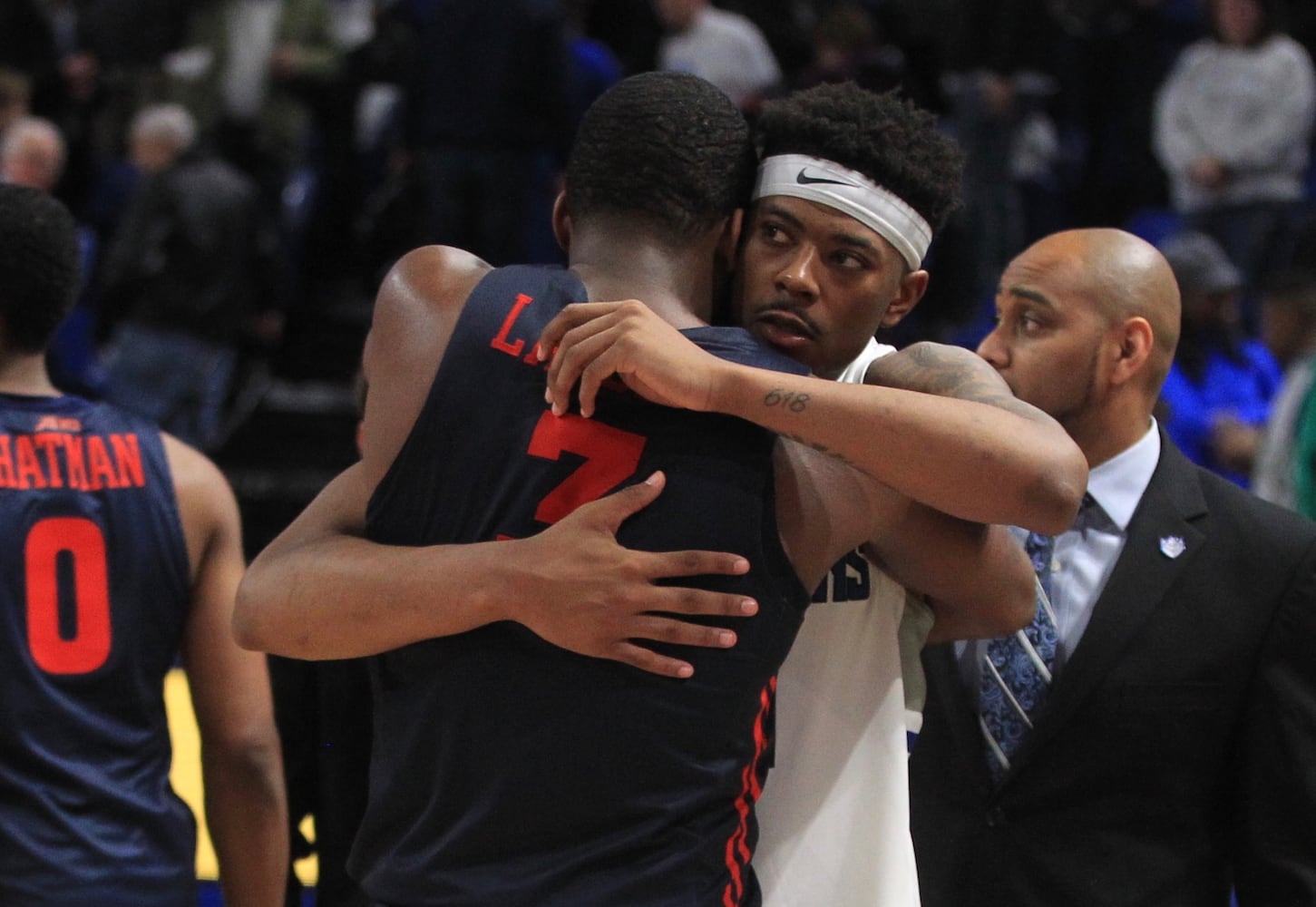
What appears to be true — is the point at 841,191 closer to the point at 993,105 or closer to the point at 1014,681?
the point at 1014,681

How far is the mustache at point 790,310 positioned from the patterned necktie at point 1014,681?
82 cm

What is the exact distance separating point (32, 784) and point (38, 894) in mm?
205

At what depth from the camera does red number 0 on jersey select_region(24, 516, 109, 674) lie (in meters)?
3.06

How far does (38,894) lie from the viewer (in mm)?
3014

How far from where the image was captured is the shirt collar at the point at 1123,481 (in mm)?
3020

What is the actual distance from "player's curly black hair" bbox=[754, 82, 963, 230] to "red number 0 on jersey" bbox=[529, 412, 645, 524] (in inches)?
22.7

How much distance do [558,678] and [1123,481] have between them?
55.1 inches

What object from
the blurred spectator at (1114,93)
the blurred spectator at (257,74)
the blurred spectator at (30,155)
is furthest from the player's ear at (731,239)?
the blurred spectator at (1114,93)

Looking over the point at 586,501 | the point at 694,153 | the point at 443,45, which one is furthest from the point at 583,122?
the point at 443,45

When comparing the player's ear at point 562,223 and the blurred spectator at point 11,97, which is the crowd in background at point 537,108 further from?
the player's ear at point 562,223

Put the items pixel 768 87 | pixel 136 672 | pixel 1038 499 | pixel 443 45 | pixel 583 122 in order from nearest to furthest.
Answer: pixel 1038 499, pixel 583 122, pixel 136 672, pixel 443 45, pixel 768 87

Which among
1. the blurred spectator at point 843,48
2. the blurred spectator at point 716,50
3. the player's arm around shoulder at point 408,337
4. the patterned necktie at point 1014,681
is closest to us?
the player's arm around shoulder at point 408,337

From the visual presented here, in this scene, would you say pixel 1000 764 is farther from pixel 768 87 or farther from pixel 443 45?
pixel 768 87

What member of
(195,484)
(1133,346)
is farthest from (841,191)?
(195,484)
